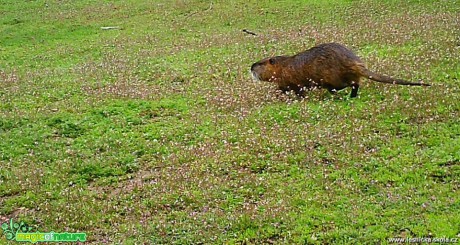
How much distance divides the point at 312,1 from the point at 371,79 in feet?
38.9

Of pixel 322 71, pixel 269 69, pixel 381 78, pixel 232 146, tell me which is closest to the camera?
pixel 232 146

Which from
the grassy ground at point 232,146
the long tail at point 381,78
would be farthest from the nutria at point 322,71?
the grassy ground at point 232,146

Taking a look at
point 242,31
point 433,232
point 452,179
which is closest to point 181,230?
point 433,232

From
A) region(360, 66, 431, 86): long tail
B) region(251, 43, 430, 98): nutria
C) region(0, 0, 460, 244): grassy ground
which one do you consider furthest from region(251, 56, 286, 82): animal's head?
region(360, 66, 431, 86): long tail

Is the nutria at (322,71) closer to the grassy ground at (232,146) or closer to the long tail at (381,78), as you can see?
the long tail at (381,78)

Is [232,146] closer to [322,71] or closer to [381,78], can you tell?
[322,71]

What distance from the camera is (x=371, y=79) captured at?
29.4 ft

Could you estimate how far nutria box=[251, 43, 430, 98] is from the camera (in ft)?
29.6

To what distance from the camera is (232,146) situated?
7707mm

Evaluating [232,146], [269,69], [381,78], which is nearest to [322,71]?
[381,78]

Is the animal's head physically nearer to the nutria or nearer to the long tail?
the nutria

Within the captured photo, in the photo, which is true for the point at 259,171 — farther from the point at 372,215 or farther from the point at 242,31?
the point at 242,31

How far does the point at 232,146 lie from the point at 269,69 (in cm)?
283

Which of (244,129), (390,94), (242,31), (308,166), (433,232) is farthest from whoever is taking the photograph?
(242,31)
